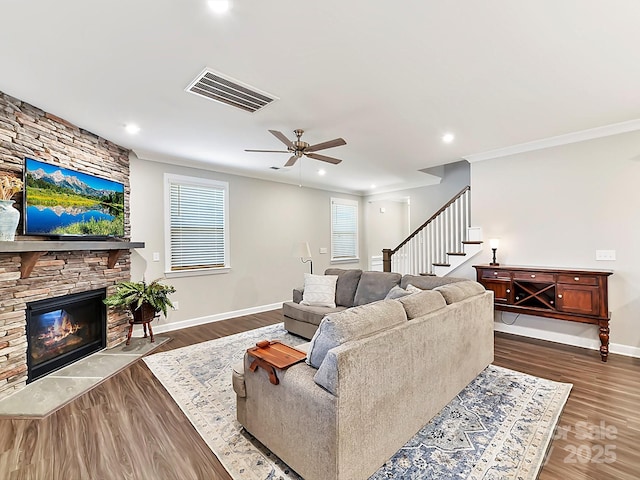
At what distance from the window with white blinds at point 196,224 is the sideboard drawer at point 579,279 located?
492 cm

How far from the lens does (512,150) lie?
4.35 meters

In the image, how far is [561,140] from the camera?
3.96m

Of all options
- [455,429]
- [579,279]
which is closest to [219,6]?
[455,429]

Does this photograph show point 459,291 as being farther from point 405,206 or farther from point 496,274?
point 405,206

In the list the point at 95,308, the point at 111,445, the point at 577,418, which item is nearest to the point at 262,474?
the point at 111,445

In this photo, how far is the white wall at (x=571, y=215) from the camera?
359cm

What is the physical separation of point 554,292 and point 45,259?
587 centimetres

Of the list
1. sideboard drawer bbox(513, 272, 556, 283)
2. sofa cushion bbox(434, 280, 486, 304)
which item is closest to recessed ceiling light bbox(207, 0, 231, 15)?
sofa cushion bbox(434, 280, 486, 304)

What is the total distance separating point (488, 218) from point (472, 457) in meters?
3.62

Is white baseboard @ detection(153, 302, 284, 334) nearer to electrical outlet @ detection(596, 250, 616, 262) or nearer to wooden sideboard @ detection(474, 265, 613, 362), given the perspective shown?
wooden sideboard @ detection(474, 265, 613, 362)

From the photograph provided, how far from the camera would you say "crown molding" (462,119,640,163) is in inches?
140

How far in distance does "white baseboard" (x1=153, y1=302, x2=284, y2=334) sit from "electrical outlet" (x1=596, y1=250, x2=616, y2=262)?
5047 millimetres

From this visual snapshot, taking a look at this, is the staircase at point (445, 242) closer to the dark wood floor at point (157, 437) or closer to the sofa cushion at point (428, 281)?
the sofa cushion at point (428, 281)

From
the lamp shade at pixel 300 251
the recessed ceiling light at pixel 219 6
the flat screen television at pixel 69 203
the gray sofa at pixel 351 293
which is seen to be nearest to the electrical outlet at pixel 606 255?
the gray sofa at pixel 351 293
